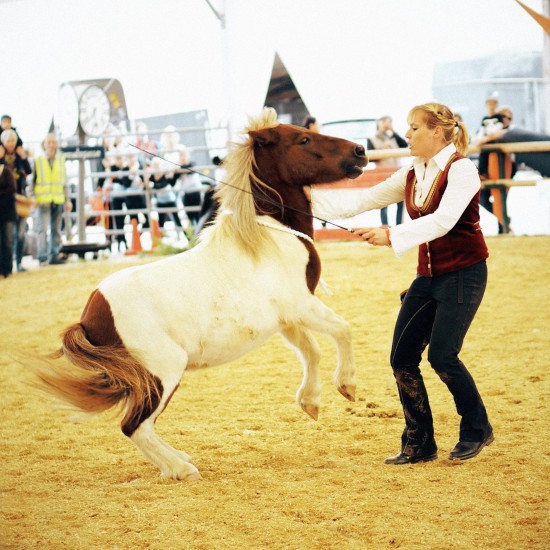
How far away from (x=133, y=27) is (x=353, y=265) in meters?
9.89

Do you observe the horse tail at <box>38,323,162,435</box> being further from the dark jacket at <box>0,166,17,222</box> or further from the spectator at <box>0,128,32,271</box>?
the spectator at <box>0,128,32,271</box>

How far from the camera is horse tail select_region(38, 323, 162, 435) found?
12.9ft

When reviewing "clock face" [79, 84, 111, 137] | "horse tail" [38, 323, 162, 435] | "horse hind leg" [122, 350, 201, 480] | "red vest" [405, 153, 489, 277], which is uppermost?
"clock face" [79, 84, 111, 137]

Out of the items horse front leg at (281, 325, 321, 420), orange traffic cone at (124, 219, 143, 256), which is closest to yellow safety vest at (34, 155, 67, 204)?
orange traffic cone at (124, 219, 143, 256)

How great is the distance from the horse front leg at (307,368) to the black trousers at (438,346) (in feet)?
1.64

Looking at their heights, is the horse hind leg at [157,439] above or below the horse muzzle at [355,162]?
below

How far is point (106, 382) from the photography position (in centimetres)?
396

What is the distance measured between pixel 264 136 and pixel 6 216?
874 centimetres

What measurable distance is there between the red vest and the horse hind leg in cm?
137

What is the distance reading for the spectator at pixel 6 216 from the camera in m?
11.9

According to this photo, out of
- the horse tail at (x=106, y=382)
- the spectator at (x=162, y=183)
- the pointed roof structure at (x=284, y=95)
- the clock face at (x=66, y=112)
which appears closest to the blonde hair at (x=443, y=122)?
the horse tail at (x=106, y=382)

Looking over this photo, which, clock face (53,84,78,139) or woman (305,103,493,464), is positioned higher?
clock face (53,84,78,139)

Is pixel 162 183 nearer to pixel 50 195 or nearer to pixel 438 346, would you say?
pixel 50 195

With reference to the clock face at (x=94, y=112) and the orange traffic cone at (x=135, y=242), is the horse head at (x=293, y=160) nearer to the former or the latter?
the orange traffic cone at (x=135, y=242)
